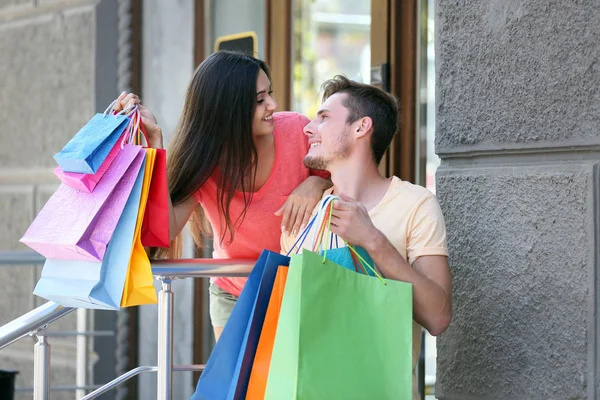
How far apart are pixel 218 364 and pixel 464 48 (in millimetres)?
1190

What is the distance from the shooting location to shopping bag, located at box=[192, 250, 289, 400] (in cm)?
195

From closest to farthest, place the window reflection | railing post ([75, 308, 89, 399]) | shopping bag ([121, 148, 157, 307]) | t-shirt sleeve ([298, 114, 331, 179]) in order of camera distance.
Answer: shopping bag ([121, 148, 157, 307]), t-shirt sleeve ([298, 114, 331, 179]), the window reflection, railing post ([75, 308, 89, 399])

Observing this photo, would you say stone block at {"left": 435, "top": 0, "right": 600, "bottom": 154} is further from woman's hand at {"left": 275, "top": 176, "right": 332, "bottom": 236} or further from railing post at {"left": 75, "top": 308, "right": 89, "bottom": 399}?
railing post at {"left": 75, "top": 308, "right": 89, "bottom": 399}

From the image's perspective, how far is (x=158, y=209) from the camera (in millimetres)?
2459

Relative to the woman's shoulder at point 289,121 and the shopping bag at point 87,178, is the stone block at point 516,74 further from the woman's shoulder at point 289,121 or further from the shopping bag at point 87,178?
the shopping bag at point 87,178

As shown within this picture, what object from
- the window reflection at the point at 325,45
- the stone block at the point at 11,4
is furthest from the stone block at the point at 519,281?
the stone block at the point at 11,4

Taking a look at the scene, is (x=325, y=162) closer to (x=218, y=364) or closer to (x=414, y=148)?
(x=218, y=364)

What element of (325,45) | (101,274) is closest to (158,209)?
(101,274)

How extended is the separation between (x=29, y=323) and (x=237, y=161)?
800 millimetres

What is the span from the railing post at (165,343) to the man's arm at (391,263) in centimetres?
54

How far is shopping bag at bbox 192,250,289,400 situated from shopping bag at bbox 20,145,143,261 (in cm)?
44

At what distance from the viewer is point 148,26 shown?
19.3ft

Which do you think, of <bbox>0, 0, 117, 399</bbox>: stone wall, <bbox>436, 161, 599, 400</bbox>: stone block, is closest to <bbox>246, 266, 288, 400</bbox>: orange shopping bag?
<bbox>436, 161, 599, 400</bbox>: stone block

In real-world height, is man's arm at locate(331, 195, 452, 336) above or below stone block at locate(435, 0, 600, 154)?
below
